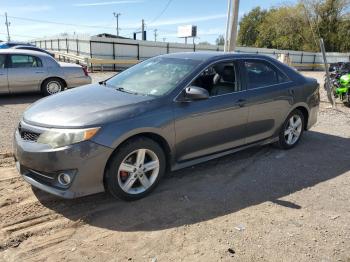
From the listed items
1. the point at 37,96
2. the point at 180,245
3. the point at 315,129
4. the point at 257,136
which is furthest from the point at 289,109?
the point at 37,96

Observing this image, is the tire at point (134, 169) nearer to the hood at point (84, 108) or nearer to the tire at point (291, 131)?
the hood at point (84, 108)

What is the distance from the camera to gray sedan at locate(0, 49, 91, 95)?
397 inches

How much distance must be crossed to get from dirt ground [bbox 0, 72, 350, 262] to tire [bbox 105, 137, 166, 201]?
147 millimetres

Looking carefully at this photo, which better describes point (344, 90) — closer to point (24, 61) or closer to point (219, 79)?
point (219, 79)

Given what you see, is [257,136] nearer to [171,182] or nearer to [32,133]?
[171,182]

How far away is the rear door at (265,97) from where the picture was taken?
5352 mm

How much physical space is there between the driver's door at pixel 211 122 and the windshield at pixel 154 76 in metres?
0.26

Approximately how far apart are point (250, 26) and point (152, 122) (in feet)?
230

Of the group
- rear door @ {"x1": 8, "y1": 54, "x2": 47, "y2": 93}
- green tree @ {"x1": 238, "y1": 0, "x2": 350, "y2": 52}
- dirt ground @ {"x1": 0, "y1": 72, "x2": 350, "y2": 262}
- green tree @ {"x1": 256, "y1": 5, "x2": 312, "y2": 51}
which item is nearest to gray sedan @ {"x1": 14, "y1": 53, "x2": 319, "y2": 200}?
dirt ground @ {"x1": 0, "y1": 72, "x2": 350, "y2": 262}

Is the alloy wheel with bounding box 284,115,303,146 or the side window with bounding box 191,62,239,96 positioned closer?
the side window with bounding box 191,62,239,96

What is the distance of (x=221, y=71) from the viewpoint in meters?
5.20

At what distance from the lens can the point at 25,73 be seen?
10312 millimetres

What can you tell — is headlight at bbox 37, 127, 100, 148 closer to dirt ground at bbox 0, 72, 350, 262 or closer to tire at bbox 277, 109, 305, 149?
dirt ground at bbox 0, 72, 350, 262

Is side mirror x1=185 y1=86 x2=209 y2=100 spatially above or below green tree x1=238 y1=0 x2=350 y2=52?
below
